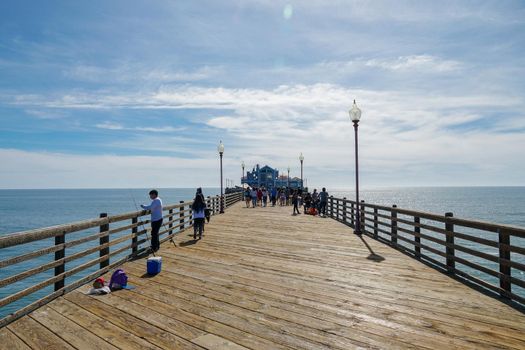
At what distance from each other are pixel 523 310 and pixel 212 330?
4.83 m

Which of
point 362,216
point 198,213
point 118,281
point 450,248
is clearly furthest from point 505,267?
point 198,213

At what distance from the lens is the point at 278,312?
15.6ft

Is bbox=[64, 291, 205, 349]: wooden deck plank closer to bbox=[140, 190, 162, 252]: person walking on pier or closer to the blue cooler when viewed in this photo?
the blue cooler

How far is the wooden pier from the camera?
390 centimetres

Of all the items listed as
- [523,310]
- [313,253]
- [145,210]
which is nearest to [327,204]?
[313,253]

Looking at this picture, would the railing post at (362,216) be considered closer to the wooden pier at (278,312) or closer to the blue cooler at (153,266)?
the wooden pier at (278,312)

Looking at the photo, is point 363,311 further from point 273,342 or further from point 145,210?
point 145,210

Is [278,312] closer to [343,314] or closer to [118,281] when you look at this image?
[343,314]

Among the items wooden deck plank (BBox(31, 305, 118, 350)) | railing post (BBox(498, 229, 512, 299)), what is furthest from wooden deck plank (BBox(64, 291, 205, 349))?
railing post (BBox(498, 229, 512, 299))

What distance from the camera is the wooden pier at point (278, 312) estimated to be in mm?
3898

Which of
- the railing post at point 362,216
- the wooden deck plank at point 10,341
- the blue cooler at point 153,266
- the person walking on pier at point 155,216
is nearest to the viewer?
the wooden deck plank at point 10,341

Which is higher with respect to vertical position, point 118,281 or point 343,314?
point 118,281

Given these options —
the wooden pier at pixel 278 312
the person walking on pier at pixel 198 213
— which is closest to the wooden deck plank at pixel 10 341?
the wooden pier at pixel 278 312

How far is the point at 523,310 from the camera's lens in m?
4.87
